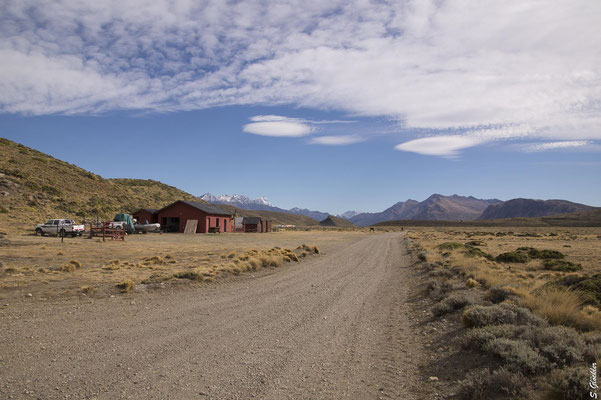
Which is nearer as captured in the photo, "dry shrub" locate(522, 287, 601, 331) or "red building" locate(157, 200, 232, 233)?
"dry shrub" locate(522, 287, 601, 331)

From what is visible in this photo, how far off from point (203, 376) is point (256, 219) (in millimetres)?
70961

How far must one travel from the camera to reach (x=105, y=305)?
1053 centimetres

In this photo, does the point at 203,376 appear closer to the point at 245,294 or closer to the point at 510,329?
the point at 510,329

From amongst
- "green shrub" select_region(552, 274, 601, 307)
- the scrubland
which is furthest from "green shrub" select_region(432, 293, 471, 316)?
"green shrub" select_region(552, 274, 601, 307)

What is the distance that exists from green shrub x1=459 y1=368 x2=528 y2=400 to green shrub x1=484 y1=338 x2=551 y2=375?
25 centimetres

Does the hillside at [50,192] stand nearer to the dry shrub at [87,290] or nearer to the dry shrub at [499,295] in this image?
the dry shrub at [87,290]

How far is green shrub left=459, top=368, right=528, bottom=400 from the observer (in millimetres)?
4781

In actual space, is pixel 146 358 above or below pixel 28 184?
below

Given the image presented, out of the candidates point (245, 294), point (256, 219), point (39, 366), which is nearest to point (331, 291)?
point (245, 294)

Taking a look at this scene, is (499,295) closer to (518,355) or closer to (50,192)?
(518,355)

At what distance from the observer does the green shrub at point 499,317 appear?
7320 mm

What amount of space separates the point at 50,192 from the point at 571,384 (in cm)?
6477

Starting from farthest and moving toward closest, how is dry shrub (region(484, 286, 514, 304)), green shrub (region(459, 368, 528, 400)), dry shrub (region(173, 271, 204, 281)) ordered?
dry shrub (region(173, 271, 204, 281)), dry shrub (region(484, 286, 514, 304)), green shrub (region(459, 368, 528, 400))

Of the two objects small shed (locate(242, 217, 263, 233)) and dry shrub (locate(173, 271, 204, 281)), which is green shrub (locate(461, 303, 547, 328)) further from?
small shed (locate(242, 217, 263, 233))
